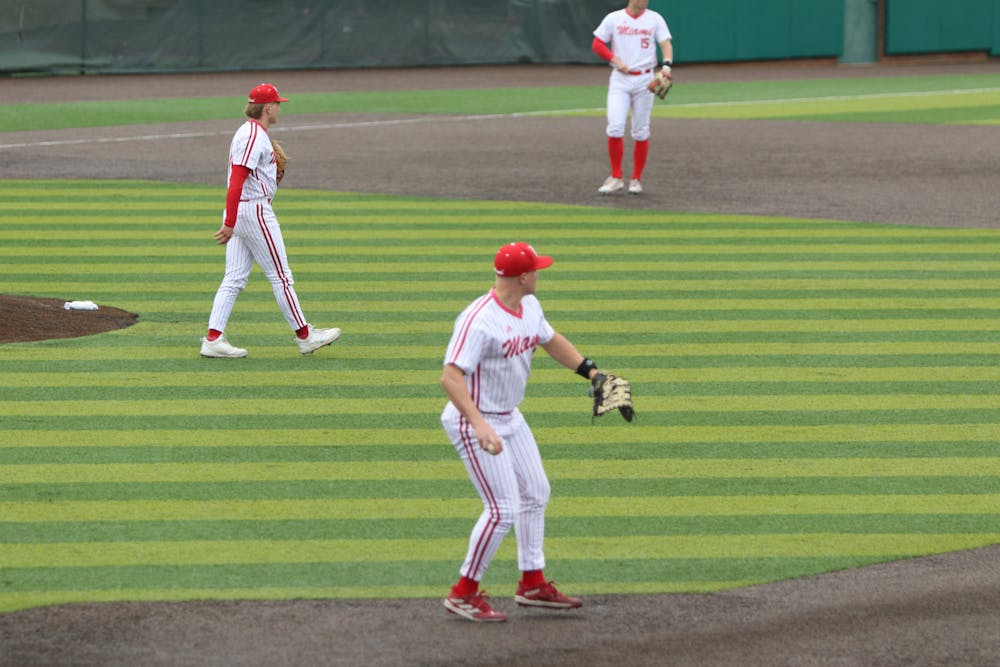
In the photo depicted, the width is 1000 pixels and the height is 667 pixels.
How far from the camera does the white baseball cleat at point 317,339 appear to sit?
37.6ft

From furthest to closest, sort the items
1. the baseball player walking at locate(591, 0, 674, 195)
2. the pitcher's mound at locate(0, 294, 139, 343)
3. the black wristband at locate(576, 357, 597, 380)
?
1. the baseball player walking at locate(591, 0, 674, 195)
2. the pitcher's mound at locate(0, 294, 139, 343)
3. the black wristband at locate(576, 357, 597, 380)

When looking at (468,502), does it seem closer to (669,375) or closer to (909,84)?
(669,375)

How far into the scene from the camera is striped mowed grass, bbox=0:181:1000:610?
7.68 meters

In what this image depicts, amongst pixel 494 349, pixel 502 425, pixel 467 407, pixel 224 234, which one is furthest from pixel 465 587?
pixel 224 234

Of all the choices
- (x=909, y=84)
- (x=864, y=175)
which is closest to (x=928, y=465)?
(x=864, y=175)

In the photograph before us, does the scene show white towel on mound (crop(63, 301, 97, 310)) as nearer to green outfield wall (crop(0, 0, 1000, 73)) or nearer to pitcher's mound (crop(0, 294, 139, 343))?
pitcher's mound (crop(0, 294, 139, 343))

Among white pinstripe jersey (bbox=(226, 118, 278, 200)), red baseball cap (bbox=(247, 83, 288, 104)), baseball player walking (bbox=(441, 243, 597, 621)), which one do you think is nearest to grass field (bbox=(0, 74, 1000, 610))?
baseball player walking (bbox=(441, 243, 597, 621))

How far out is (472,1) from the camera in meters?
36.5

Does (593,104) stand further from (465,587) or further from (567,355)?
(465,587)

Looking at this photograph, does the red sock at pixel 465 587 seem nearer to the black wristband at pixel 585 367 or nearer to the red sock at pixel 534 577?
the red sock at pixel 534 577

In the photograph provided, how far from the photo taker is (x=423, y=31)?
120 feet

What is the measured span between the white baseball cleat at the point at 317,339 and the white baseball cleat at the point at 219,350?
1.42 ft

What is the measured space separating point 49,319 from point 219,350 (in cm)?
194

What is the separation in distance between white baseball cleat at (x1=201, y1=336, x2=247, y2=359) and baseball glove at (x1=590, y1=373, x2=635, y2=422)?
5008 mm
